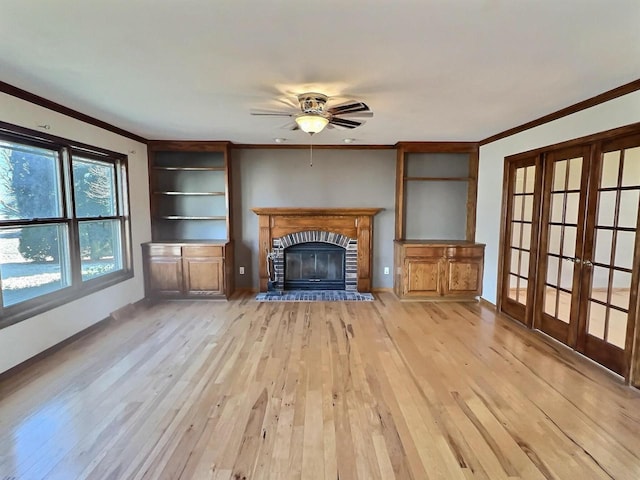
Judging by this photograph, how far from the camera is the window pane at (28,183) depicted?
2856 mm

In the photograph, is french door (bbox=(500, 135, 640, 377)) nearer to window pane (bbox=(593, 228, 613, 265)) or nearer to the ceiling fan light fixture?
window pane (bbox=(593, 228, 613, 265))

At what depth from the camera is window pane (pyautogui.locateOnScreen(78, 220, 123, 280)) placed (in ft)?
12.6

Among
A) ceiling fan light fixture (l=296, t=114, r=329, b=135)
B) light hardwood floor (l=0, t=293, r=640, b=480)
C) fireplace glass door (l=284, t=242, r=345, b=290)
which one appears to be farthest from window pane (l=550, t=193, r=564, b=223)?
fireplace glass door (l=284, t=242, r=345, b=290)

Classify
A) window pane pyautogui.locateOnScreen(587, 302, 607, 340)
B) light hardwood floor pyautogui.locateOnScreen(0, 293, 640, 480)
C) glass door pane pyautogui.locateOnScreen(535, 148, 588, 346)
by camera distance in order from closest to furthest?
light hardwood floor pyautogui.locateOnScreen(0, 293, 640, 480) < window pane pyautogui.locateOnScreen(587, 302, 607, 340) < glass door pane pyautogui.locateOnScreen(535, 148, 588, 346)

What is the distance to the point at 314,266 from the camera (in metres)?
5.60

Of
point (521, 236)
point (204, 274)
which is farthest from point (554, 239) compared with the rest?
point (204, 274)

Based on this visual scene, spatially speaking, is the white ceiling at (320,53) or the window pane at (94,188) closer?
the white ceiling at (320,53)

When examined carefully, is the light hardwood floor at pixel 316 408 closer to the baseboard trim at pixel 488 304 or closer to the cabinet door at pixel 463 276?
the baseboard trim at pixel 488 304

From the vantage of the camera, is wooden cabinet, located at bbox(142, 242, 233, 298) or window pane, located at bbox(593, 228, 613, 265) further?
wooden cabinet, located at bbox(142, 242, 233, 298)

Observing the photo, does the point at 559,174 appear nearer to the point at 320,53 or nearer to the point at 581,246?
the point at 581,246

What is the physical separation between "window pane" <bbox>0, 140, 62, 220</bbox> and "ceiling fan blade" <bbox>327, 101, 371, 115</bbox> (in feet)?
9.37

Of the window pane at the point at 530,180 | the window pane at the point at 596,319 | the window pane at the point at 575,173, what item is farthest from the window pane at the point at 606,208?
the window pane at the point at 530,180

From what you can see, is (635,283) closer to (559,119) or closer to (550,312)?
(550,312)

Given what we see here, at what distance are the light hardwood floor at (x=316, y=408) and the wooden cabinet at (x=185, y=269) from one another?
1240 millimetres
